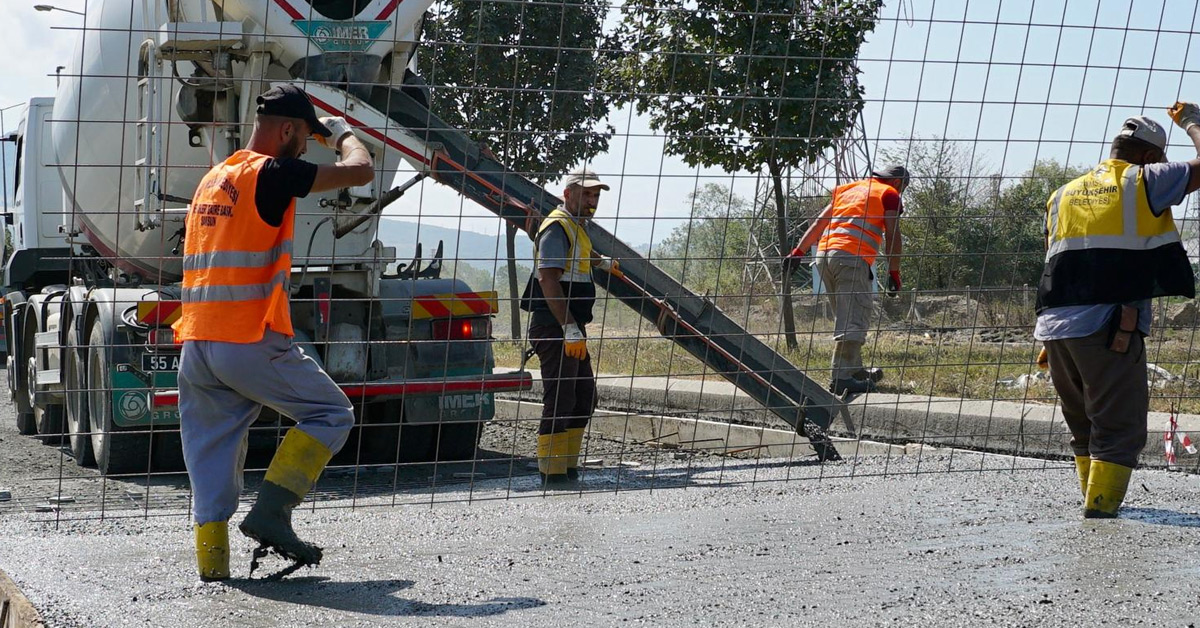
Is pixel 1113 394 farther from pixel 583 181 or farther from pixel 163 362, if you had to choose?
pixel 163 362

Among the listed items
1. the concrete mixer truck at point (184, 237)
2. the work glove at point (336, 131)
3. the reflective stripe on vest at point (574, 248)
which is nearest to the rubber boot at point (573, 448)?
the concrete mixer truck at point (184, 237)

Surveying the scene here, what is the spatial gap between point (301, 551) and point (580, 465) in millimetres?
3815

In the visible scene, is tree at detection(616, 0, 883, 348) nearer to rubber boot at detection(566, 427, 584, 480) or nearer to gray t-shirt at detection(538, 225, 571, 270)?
gray t-shirt at detection(538, 225, 571, 270)

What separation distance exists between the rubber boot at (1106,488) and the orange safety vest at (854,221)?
2.58m

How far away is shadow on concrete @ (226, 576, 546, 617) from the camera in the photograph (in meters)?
3.70

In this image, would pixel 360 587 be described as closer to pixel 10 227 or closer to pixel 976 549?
pixel 976 549

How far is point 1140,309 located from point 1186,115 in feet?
2.51

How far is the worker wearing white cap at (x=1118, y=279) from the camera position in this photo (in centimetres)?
496

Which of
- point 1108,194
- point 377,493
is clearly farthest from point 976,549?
point 377,493

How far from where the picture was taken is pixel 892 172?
25.1 feet

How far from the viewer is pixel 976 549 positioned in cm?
444

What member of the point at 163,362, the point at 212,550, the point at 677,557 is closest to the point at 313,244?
the point at 163,362

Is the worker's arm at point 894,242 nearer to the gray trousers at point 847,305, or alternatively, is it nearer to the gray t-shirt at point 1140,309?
the gray trousers at point 847,305

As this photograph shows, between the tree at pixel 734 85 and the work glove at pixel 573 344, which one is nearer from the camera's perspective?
the tree at pixel 734 85
